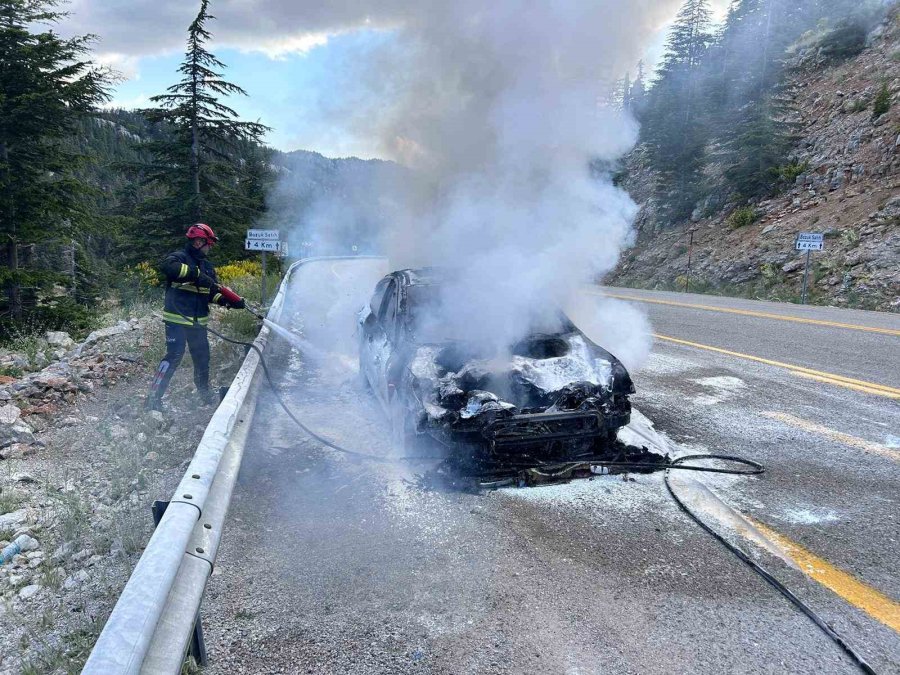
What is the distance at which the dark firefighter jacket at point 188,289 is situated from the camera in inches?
238

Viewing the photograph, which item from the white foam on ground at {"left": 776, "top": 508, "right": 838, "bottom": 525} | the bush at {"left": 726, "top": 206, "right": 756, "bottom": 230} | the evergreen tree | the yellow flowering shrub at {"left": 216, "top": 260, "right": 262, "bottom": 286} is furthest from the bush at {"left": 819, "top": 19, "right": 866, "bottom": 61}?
the white foam on ground at {"left": 776, "top": 508, "right": 838, "bottom": 525}

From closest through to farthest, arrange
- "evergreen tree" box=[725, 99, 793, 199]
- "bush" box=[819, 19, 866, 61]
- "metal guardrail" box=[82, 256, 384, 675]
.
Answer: "metal guardrail" box=[82, 256, 384, 675], "evergreen tree" box=[725, 99, 793, 199], "bush" box=[819, 19, 866, 61]

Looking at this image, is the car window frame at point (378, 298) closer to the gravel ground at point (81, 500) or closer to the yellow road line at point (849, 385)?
the gravel ground at point (81, 500)

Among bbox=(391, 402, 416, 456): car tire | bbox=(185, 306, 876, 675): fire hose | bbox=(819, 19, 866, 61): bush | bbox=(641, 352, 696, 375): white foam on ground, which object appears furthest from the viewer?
bbox=(819, 19, 866, 61): bush

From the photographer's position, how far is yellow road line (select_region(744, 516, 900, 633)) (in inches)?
106

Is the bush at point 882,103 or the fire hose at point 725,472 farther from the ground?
the bush at point 882,103

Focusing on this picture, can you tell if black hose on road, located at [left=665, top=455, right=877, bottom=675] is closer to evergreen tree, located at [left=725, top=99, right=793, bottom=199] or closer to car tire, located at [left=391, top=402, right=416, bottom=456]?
car tire, located at [left=391, top=402, right=416, bottom=456]

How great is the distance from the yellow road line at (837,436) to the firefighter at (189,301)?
5.77 m

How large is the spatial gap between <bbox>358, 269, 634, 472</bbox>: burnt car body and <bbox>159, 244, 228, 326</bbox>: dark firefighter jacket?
89.8 inches

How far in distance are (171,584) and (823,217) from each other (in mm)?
26094

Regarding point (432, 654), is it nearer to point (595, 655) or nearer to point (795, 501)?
point (595, 655)

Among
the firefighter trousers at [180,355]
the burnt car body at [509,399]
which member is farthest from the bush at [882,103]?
the firefighter trousers at [180,355]

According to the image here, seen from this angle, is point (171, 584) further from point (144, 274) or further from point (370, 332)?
point (144, 274)

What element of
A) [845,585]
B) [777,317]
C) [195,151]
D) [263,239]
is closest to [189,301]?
[845,585]
